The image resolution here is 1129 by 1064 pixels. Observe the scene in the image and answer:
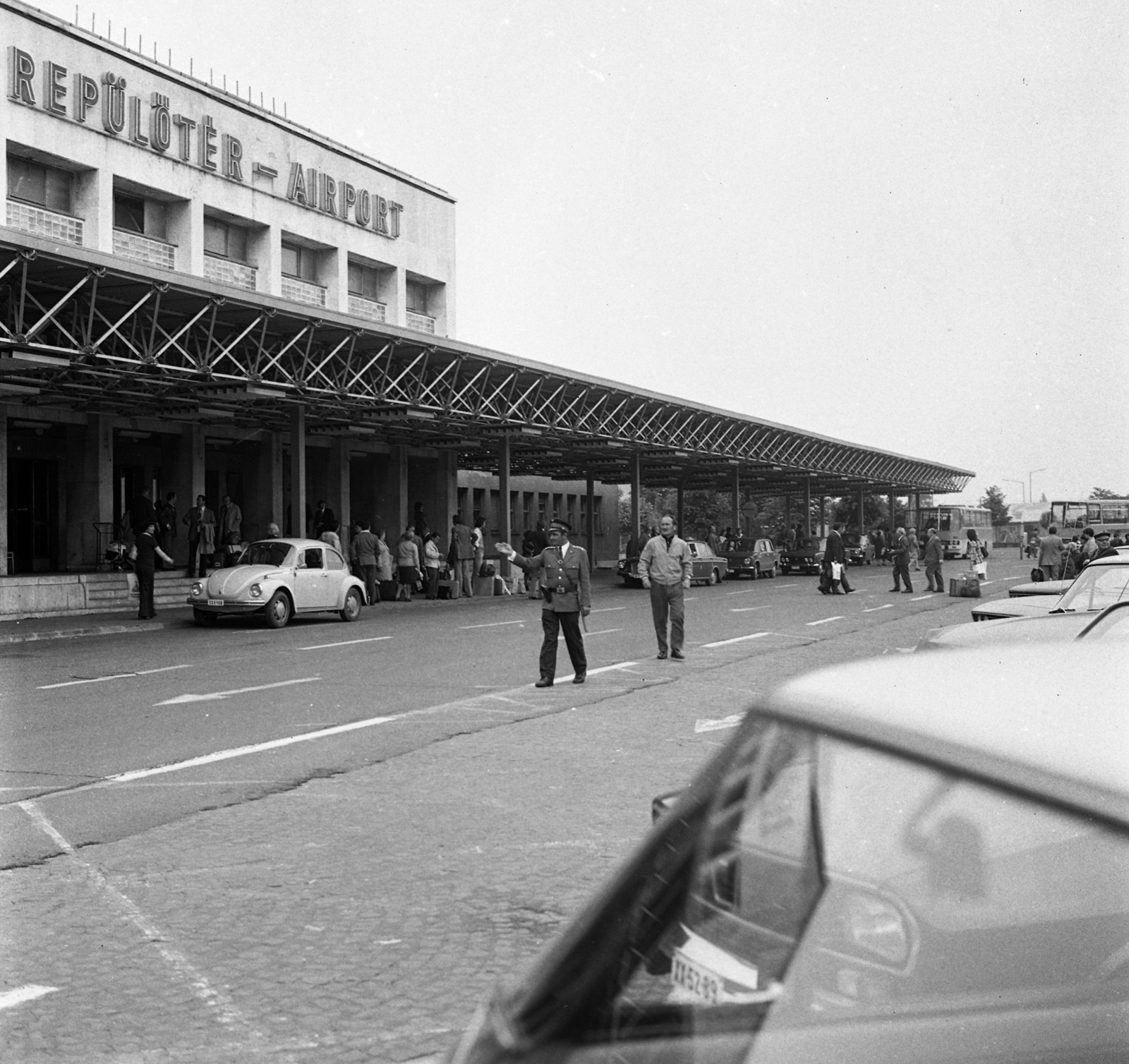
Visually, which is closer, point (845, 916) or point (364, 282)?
point (845, 916)

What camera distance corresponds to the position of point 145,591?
2327cm

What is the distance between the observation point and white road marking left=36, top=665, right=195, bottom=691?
13258 millimetres

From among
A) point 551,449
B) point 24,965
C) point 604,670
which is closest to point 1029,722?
point 24,965

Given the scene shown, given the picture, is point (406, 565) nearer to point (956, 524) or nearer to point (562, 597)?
point (562, 597)

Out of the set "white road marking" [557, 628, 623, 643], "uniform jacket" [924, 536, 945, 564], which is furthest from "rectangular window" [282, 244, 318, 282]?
"white road marking" [557, 628, 623, 643]

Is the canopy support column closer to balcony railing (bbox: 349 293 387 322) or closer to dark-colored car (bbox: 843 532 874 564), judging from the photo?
balcony railing (bbox: 349 293 387 322)

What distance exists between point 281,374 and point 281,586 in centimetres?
734

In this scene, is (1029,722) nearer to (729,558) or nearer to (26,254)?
(26,254)

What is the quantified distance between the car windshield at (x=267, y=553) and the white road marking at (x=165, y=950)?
1657 centimetres

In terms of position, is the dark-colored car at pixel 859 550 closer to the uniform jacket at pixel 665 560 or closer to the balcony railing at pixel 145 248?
the balcony railing at pixel 145 248

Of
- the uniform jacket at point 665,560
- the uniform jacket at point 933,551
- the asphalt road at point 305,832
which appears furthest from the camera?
the uniform jacket at point 933,551

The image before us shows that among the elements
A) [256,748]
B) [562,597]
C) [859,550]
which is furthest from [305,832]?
[859,550]

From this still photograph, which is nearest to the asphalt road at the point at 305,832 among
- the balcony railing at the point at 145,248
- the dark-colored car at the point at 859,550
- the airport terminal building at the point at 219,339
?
the airport terminal building at the point at 219,339

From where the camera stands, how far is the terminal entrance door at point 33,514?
3128 centimetres
